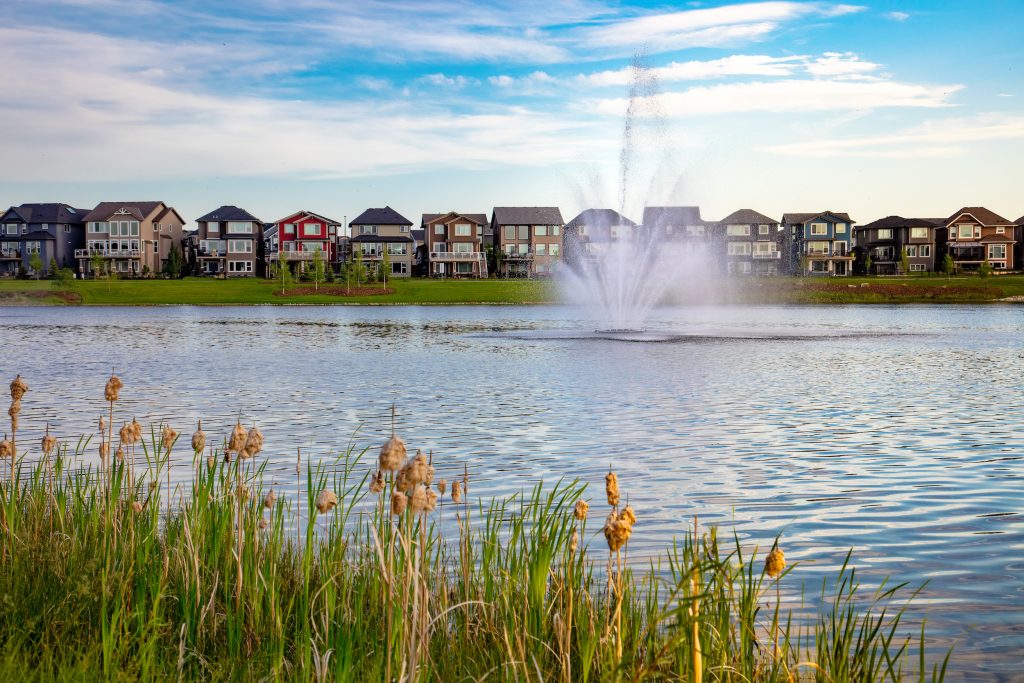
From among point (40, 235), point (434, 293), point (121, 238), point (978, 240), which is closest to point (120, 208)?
point (121, 238)

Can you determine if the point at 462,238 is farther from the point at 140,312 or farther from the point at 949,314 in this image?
the point at 949,314

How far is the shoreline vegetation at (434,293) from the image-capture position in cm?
10550

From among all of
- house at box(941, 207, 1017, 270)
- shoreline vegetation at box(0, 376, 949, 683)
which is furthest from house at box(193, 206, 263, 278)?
shoreline vegetation at box(0, 376, 949, 683)

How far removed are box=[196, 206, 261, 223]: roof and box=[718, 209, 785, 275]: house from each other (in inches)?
2956

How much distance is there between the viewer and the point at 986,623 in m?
8.33

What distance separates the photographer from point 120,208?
14950 cm

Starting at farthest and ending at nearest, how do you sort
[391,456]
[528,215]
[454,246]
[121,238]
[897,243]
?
[897,243] < [528,215] < [454,246] < [121,238] < [391,456]

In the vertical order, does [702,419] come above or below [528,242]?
below

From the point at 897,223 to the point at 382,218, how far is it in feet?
278

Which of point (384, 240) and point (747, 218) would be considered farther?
point (747, 218)

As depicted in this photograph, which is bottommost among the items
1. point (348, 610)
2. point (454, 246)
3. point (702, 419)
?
point (702, 419)

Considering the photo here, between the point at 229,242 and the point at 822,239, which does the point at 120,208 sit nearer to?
the point at 229,242

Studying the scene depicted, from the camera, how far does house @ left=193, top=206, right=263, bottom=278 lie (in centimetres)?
15000

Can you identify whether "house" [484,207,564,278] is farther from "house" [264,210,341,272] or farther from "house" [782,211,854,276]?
"house" [782,211,854,276]
